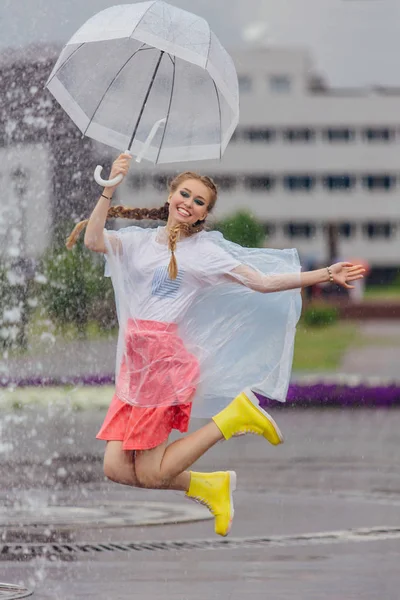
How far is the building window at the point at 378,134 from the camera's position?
9569cm

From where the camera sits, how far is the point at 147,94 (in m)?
6.91

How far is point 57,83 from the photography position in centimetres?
713

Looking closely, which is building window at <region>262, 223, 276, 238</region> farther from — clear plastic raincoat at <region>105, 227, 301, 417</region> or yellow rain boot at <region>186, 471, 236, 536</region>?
yellow rain boot at <region>186, 471, 236, 536</region>

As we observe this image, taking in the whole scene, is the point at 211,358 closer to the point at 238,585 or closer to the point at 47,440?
the point at 238,585

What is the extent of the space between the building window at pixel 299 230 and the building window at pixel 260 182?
8.37 feet

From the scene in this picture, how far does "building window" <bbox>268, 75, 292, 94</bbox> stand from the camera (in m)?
95.1

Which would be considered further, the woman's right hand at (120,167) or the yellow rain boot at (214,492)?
the yellow rain boot at (214,492)

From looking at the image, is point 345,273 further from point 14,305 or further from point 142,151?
point 14,305

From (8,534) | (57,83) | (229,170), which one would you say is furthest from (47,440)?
(229,170)

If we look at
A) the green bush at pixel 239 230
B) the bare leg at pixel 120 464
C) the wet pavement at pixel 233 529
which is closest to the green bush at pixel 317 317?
the green bush at pixel 239 230

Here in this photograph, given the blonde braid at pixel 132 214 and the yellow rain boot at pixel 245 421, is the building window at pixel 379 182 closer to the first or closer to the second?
the blonde braid at pixel 132 214

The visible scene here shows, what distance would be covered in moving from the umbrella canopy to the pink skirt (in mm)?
843

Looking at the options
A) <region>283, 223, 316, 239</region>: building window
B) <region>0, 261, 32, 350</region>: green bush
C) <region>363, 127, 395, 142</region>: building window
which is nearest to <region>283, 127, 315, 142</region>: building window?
<region>363, 127, 395, 142</region>: building window

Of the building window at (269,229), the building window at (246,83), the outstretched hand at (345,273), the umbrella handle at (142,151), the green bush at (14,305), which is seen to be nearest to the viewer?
the umbrella handle at (142,151)
